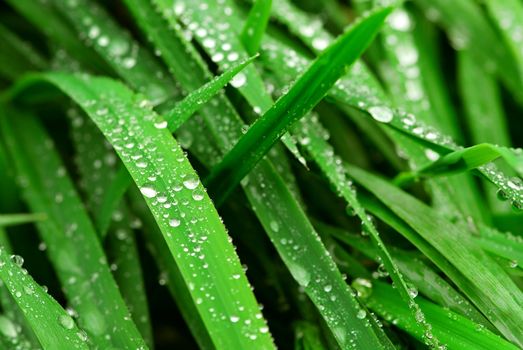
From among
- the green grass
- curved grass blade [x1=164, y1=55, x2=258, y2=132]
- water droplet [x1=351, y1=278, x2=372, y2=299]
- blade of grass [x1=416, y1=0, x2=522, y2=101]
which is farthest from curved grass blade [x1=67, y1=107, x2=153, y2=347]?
blade of grass [x1=416, y1=0, x2=522, y2=101]

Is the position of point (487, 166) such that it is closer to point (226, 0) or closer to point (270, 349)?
point (270, 349)

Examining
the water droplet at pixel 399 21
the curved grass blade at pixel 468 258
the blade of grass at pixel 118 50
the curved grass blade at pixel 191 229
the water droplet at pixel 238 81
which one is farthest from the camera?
the water droplet at pixel 399 21

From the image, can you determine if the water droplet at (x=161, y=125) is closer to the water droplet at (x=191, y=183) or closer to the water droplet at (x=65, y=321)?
the water droplet at (x=191, y=183)

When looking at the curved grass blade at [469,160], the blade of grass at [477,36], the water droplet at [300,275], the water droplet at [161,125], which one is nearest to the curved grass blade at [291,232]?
the water droplet at [300,275]

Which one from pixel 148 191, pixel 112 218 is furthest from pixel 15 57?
pixel 148 191

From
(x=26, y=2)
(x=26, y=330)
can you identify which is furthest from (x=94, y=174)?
(x=26, y=2)

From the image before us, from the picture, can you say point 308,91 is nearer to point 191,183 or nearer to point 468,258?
point 191,183
